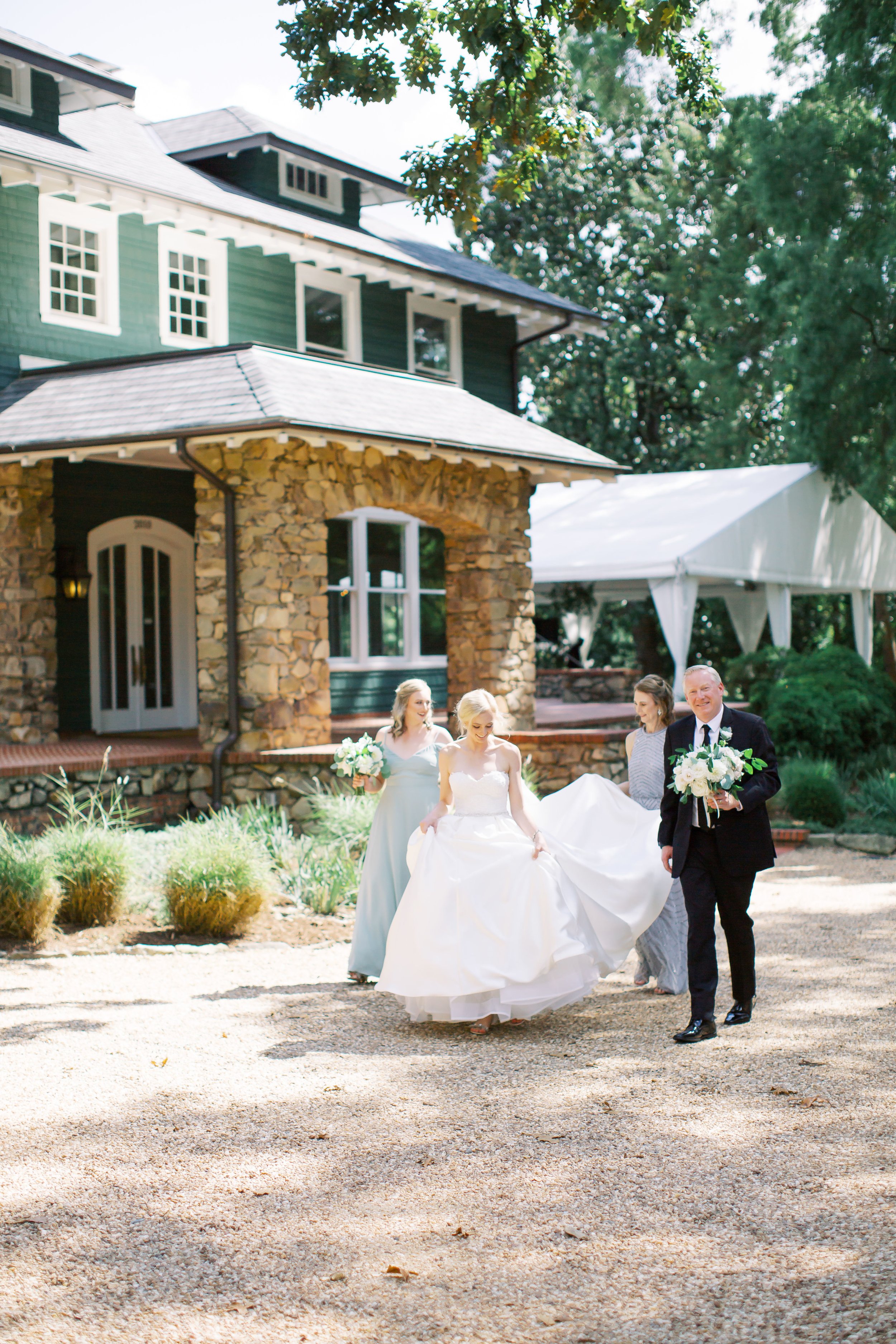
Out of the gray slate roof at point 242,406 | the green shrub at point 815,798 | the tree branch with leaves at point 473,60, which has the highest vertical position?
the tree branch with leaves at point 473,60

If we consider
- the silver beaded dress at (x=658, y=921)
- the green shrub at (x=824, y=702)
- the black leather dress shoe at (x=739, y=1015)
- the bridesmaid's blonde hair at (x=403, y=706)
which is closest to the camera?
the black leather dress shoe at (x=739, y=1015)

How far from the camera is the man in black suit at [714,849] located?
19.4 feet

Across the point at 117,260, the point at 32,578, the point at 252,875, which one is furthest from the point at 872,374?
the point at 252,875

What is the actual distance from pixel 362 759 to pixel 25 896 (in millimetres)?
2750

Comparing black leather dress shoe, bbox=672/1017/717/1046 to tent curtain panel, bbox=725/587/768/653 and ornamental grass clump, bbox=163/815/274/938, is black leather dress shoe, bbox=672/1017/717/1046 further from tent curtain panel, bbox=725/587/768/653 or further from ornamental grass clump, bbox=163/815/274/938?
tent curtain panel, bbox=725/587/768/653

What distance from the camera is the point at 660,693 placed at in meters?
7.10

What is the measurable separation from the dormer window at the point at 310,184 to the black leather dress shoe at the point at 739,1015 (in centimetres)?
1515

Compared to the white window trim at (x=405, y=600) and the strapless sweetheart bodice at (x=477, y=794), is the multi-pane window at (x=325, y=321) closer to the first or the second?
the white window trim at (x=405, y=600)

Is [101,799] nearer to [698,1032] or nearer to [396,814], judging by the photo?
[396,814]

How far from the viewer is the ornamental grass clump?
28.6ft

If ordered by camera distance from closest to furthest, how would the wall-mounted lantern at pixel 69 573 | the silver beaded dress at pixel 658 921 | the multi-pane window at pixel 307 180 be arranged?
1. the silver beaded dress at pixel 658 921
2. the wall-mounted lantern at pixel 69 573
3. the multi-pane window at pixel 307 180

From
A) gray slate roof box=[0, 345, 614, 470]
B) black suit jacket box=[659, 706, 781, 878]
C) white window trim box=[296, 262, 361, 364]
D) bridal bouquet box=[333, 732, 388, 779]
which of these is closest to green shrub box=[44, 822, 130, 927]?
bridal bouquet box=[333, 732, 388, 779]

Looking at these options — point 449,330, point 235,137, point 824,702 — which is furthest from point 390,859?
point 235,137

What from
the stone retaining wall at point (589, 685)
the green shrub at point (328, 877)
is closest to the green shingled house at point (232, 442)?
the green shrub at point (328, 877)
